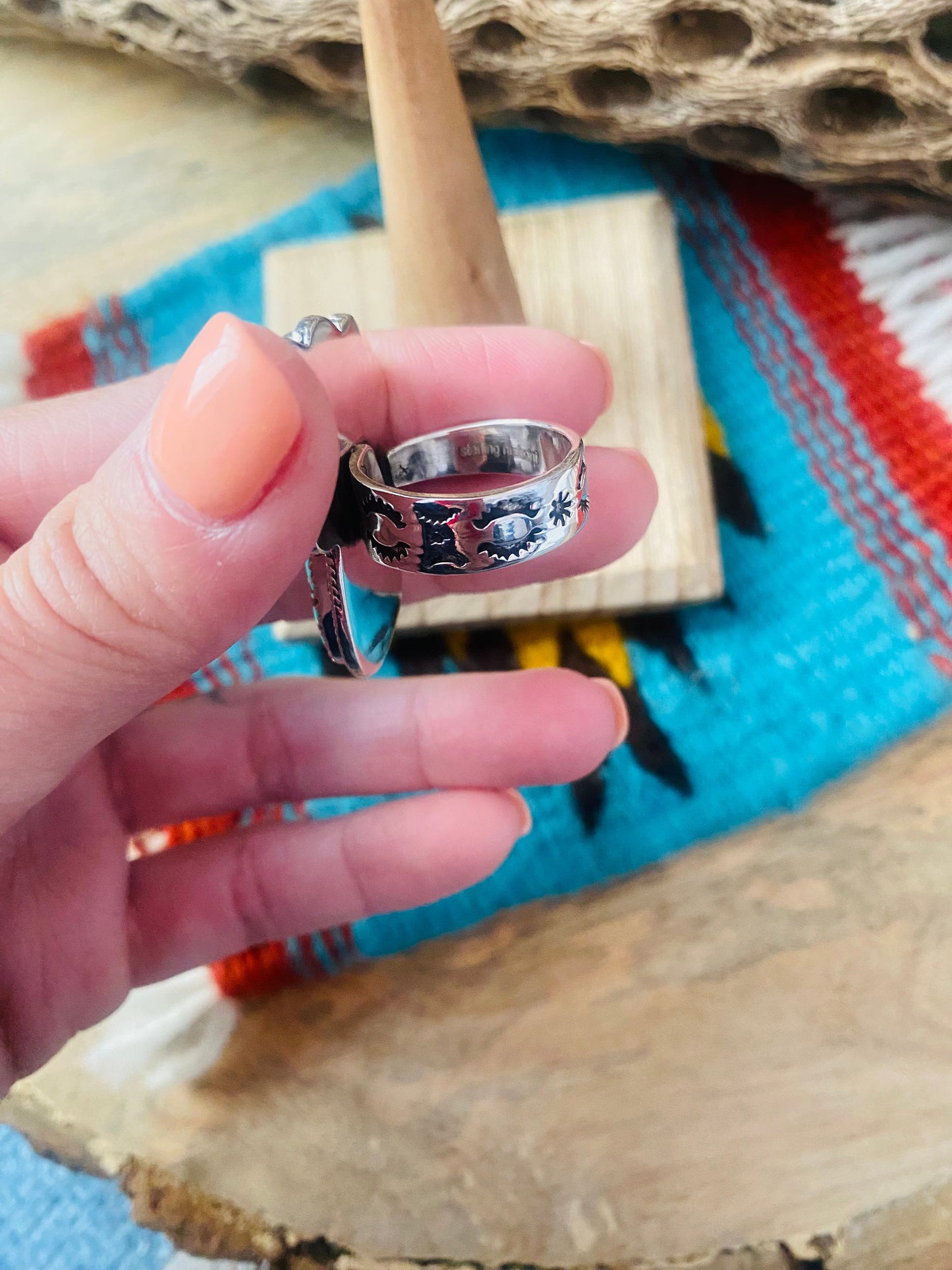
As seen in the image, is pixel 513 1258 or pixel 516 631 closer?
pixel 513 1258

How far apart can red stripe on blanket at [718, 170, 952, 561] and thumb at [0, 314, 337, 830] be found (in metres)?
0.43

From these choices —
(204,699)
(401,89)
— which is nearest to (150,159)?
(401,89)

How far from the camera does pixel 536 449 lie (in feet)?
1.64

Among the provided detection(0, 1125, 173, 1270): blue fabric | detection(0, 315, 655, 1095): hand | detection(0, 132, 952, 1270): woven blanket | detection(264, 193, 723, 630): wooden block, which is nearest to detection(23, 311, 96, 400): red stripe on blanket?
detection(0, 132, 952, 1270): woven blanket

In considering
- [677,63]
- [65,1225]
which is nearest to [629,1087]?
[65,1225]

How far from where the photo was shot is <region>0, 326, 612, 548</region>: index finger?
46 centimetres

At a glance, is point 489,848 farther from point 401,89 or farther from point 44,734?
point 401,89

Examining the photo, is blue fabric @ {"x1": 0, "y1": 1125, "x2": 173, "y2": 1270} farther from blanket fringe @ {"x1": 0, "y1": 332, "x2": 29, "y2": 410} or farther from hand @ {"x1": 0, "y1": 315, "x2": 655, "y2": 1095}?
blanket fringe @ {"x1": 0, "y1": 332, "x2": 29, "y2": 410}

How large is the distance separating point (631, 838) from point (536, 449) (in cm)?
21

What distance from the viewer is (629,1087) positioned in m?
0.48

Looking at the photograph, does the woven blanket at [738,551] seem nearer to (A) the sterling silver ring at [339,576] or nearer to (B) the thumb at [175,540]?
(A) the sterling silver ring at [339,576]

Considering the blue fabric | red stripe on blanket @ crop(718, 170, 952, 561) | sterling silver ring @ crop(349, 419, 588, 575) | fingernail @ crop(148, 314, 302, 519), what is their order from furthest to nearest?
red stripe on blanket @ crop(718, 170, 952, 561)
the blue fabric
sterling silver ring @ crop(349, 419, 588, 575)
fingernail @ crop(148, 314, 302, 519)

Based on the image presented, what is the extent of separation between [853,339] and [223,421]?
51cm

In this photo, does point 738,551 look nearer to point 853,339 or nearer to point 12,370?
point 853,339
